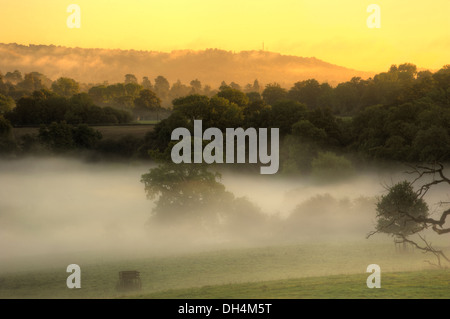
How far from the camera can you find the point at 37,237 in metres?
83.5

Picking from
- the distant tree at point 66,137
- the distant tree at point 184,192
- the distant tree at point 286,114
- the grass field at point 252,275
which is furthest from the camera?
the distant tree at point 66,137

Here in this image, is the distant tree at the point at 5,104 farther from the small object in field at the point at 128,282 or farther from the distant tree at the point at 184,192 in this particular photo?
the small object in field at the point at 128,282

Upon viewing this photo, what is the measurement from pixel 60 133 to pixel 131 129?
2840 cm

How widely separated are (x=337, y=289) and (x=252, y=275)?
1363 centimetres

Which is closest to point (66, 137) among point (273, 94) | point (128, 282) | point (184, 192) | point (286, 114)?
point (286, 114)

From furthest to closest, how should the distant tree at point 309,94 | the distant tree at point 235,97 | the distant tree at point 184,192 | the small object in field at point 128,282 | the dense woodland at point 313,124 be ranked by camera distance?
the distant tree at point 309,94 < the distant tree at point 235,97 < the dense woodland at point 313,124 < the distant tree at point 184,192 < the small object in field at point 128,282

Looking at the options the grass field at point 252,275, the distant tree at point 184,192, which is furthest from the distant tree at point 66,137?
the grass field at point 252,275

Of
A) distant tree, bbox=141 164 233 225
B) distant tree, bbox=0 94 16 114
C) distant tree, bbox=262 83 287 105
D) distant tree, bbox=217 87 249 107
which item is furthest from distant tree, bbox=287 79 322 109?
distant tree, bbox=141 164 233 225

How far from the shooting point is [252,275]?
148ft

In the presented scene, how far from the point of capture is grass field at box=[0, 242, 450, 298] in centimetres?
3234

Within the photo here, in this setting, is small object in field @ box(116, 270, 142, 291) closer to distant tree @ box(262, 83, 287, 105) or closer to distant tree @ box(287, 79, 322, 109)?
distant tree @ box(287, 79, 322, 109)

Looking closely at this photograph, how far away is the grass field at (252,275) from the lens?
32.3 meters

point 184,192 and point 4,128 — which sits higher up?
point 4,128

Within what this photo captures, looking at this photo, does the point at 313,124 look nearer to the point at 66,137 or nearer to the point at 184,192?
the point at 184,192
